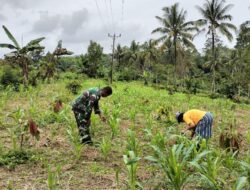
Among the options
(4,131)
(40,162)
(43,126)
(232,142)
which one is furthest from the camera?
(43,126)

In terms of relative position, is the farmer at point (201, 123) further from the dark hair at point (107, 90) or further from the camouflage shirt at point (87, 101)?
the camouflage shirt at point (87, 101)

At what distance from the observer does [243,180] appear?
14.3 ft

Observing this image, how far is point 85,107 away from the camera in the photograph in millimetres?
8055

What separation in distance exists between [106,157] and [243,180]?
3170 millimetres

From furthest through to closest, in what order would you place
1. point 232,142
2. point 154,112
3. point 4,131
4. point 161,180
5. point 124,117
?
point 154,112 → point 124,117 → point 4,131 → point 232,142 → point 161,180

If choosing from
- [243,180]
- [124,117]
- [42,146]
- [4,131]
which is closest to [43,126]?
[4,131]

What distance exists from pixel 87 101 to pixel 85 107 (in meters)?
0.14

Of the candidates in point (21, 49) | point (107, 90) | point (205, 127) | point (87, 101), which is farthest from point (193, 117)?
point (21, 49)

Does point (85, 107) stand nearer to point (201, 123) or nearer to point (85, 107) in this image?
point (85, 107)

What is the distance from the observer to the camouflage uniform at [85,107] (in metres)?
7.92

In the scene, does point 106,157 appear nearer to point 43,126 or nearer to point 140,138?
point 140,138

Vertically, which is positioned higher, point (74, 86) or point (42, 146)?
point (74, 86)

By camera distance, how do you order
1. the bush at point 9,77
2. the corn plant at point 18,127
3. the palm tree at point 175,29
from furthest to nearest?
the palm tree at point 175,29 → the bush at point 9,77 → the corn plant at point 18,127

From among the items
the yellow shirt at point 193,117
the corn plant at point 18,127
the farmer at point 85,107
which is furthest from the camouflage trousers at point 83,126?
the yellow shirt at point 193,117
